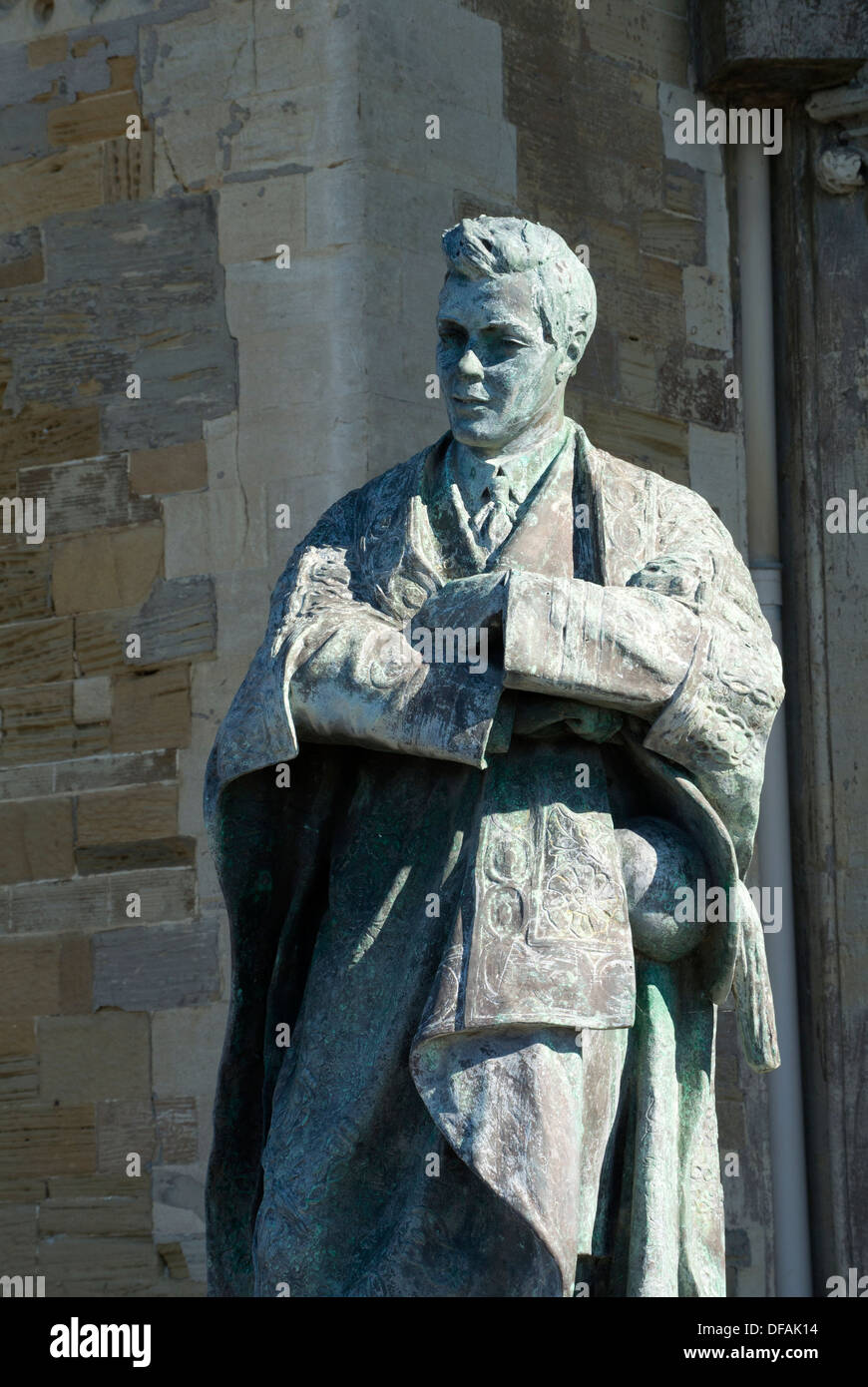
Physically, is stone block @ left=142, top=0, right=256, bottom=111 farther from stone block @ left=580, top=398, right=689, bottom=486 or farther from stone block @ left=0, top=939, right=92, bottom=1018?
stone block @ left=0, top=939, right=92, bottom=1018

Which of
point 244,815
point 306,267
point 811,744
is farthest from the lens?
point 811,744

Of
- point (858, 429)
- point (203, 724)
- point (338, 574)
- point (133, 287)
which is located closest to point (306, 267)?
point (133, 287)

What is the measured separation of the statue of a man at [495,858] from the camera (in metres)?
3.69

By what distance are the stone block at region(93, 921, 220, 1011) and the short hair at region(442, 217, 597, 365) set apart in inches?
104

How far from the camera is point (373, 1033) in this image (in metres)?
3.83

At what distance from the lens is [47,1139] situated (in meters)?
6.45

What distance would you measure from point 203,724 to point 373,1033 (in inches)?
104

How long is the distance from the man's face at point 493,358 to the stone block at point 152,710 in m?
2.58

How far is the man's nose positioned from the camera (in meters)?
3.91

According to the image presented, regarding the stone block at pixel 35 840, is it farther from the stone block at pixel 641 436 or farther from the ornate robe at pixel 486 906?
the ornate robe at pixel 486 906

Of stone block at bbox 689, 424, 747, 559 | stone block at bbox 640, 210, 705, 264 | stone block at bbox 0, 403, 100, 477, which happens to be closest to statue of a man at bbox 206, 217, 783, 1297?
stone block at bbox 0, 403, 100, 477

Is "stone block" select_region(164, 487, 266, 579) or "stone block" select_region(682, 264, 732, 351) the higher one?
"stone block" select_region(682, 264, 732, 351)

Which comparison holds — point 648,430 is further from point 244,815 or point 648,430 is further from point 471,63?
point 244,815

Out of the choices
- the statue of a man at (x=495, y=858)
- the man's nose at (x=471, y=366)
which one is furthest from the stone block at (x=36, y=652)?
the man's nose at (x=471, y=366)
